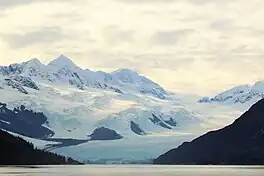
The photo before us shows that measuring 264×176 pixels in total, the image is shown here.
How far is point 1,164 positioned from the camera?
19950cm

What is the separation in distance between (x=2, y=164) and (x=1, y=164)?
436mm

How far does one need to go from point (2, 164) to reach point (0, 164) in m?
0.63

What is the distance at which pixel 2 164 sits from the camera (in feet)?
656

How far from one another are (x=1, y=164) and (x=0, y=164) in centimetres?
29

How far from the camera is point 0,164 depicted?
200 metres
